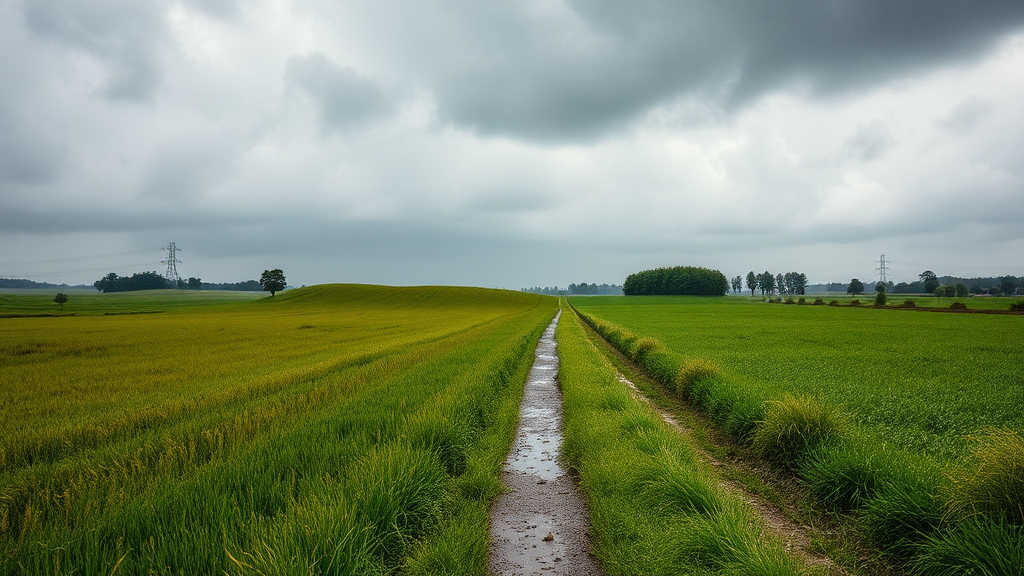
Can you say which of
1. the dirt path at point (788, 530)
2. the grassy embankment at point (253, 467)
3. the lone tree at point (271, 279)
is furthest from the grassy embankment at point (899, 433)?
the lone tree at point (271, 279)

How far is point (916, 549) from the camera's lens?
4270 millimetres

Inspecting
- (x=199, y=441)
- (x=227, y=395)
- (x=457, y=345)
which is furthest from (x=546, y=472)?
(x=457, y=345)

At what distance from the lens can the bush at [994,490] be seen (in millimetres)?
3814

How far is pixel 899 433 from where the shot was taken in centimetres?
695

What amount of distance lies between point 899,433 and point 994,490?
365 centimetres

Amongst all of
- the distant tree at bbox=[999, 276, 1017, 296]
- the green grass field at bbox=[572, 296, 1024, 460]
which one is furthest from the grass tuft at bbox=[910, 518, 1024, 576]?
the distant tree at bbox=[999, 276, 1017, 296]

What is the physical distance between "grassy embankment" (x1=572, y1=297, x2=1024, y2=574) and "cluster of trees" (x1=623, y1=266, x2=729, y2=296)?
15061 centimetres

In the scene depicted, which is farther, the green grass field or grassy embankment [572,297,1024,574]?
the green grass field

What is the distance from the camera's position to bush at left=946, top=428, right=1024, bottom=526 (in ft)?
12.5

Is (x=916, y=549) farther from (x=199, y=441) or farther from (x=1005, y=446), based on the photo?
(x=199, y=441)

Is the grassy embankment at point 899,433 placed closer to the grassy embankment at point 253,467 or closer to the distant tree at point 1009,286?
the grassy embankment at point 253,467

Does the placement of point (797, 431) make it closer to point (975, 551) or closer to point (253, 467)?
point (975, 551)

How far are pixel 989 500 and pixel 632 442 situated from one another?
4116mm

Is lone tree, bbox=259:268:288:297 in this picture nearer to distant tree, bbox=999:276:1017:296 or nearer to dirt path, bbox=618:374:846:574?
dirt path, bbox=618:374:846:574
